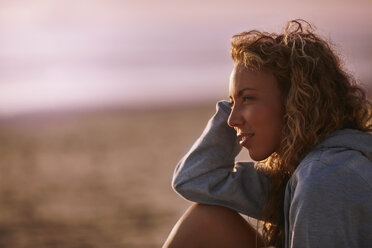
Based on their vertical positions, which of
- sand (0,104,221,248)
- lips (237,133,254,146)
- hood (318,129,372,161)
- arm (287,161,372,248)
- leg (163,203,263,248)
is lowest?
sand (0,104,221,248)

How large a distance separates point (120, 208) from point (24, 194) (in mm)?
1536

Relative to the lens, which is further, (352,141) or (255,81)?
(255,81)

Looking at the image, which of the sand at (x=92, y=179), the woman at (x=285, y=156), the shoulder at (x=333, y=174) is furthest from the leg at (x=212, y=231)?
the sand at (x=92, y=179)

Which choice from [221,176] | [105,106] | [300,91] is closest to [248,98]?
[300,91]

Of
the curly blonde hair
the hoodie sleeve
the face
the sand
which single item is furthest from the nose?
the sand

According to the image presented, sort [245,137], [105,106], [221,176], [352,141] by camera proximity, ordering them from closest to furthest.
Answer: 1. [352,141]
2. [245,137]
3. [221,176]
4. [105,106]

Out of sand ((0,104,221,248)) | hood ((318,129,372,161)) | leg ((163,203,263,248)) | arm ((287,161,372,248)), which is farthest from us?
sand ((0,104,221,248))

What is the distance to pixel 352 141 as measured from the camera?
2525mm

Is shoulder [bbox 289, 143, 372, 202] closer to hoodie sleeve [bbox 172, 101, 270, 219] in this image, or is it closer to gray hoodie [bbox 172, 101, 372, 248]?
gray hoodie [bbox 172, 101, 372, 248]

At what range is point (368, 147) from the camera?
8.29 ft

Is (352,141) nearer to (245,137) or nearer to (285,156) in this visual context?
(285,156)

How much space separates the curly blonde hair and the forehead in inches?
0.8

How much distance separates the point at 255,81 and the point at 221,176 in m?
0.51

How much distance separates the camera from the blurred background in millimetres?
6414
